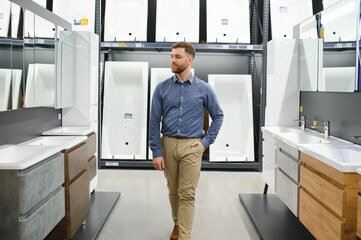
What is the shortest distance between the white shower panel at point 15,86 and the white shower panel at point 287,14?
4.15 m

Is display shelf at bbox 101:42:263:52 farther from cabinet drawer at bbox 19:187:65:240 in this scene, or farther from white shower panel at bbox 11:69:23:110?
cabinet drawer at bbox 19:187:65:240

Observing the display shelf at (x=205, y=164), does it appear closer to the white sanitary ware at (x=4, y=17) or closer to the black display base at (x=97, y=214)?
the black display base at (x=97, y=214)

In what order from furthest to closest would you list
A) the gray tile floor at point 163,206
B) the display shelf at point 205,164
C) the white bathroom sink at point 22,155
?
the display shelf at point 205,164 → the gray tile floor at point 163,206 → the white bathroom sink at point 22,155

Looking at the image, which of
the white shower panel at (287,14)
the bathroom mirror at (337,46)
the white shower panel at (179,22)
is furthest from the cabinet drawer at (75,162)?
the white shower panel at (287,14)

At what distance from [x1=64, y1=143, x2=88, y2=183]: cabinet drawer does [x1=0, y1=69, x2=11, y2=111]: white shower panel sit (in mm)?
564

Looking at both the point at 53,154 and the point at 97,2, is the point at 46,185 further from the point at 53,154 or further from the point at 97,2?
the point at 97,2

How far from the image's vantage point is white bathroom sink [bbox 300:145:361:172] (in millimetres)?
2469

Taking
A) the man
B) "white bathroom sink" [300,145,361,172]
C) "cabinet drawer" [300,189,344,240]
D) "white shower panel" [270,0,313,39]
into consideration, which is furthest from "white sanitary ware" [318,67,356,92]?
"white shower panel" [270,0,313,39]

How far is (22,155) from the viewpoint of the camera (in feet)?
9.05

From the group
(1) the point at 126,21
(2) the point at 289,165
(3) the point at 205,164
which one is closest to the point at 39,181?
(2) the point at 289,165

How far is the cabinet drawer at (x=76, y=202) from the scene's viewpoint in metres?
3.26

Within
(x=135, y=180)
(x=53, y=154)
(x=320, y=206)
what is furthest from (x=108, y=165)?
(x=320, y=206)

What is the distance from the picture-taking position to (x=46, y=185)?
273cm

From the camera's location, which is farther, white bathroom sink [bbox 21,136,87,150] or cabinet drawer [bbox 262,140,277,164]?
cabinet drawer [bbox 262,140,277,164]
